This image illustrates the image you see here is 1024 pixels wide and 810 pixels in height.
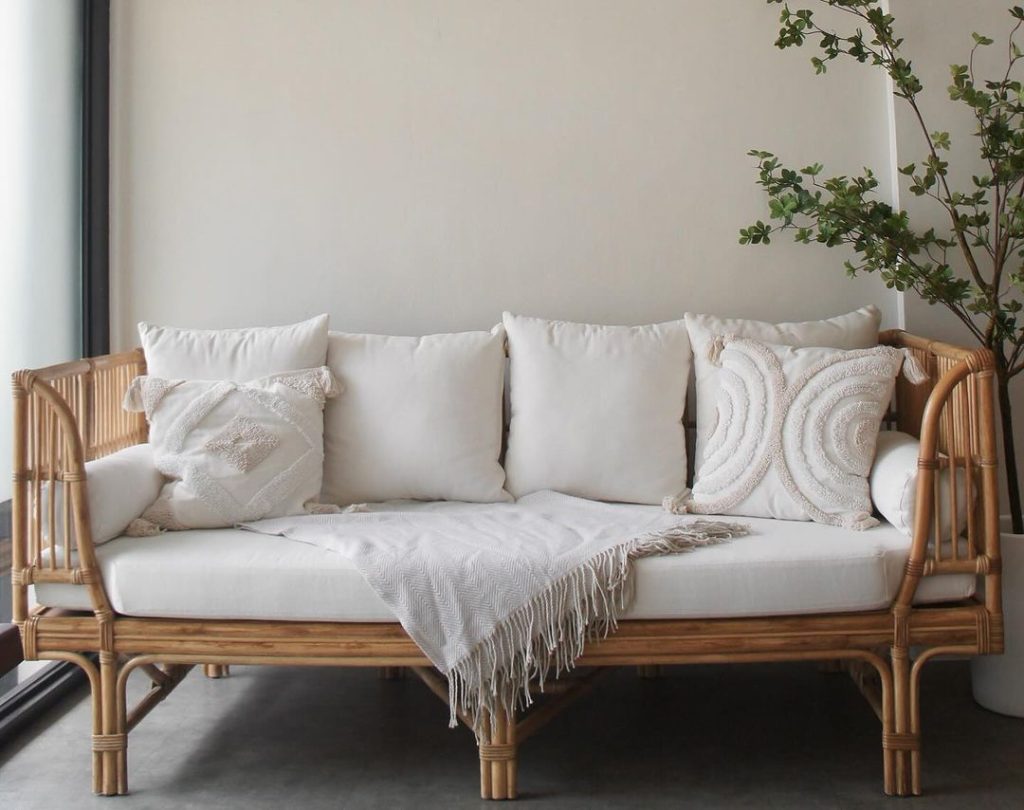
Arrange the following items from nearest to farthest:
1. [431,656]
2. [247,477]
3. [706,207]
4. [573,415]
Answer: [431,656]
[247,477]
[573,415]
[706,207]

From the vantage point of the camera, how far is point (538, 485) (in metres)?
2.83

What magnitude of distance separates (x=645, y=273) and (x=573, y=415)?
22.7 inches

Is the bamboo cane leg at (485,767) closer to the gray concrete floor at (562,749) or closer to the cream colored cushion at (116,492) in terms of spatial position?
Result: the gray concrete floor at (562,749)

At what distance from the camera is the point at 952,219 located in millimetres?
2904

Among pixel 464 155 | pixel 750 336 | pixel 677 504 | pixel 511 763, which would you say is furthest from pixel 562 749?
pixel 464 155

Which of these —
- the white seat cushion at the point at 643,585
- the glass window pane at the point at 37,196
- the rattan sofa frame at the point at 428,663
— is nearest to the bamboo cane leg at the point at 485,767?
the rattan sofa frame at the point at 428,663

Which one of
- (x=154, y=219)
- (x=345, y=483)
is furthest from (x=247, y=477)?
(x=154, y=219)

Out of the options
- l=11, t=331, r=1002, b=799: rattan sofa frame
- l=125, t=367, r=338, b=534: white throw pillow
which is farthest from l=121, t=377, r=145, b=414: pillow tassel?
l=11, t=331, r=1002, b=799: rattan sofa frame

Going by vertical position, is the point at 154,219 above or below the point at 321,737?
above

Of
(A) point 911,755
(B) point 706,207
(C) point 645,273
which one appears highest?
(B) point 706,207

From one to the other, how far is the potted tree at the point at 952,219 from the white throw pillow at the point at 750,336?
0.47ft

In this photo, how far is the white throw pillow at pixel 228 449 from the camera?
8.26ft

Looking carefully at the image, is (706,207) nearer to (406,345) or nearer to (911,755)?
(406,345)

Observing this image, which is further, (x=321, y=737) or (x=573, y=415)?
(x=573, y=415)
